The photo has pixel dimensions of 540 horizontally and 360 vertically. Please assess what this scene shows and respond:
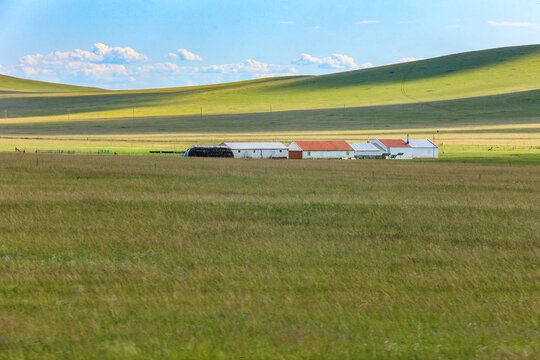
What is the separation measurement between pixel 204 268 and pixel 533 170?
1700 inches

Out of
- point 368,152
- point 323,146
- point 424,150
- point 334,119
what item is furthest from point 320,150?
point 334,119

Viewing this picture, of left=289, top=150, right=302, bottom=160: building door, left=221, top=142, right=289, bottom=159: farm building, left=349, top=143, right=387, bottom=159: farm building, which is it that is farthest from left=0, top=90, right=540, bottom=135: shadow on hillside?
left=221, top=142, right=289, bottom=159: farm building

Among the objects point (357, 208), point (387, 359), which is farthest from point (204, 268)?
point (357, 208)

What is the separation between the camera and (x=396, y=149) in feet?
286

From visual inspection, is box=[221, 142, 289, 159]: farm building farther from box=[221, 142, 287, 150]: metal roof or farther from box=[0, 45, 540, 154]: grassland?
box=[0, 45, 540, 154]: grassland

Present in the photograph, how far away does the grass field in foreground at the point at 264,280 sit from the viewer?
7262 millimetres

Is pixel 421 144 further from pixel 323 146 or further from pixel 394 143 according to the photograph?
pixel 323 146

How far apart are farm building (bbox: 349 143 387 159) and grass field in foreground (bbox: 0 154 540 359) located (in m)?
65.3

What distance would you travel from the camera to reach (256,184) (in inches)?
1244

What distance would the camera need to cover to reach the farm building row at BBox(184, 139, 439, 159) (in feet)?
267

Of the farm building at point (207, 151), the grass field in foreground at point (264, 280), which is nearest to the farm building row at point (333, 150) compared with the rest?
the farm building at point (207, 151)

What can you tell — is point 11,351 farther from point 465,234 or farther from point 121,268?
point 465,234

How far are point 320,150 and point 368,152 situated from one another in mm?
7409

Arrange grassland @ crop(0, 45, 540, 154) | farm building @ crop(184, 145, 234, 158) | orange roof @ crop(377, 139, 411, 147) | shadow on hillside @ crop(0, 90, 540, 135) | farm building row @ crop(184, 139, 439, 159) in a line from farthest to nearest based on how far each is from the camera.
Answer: shadow on hillside @ crop(0, 90, 540, 135) < grassland @ crop(0, 45, 540, 154) < orange roof @ crop(377, 139, 411, 147) < farm building row @ crop(184, 139, 439, 159) < farm building @ crop(184, 145, 234, 158)
